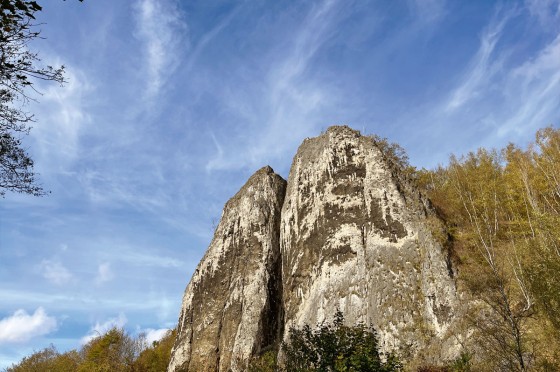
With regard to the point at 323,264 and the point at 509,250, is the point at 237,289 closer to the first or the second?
the point at 323,264

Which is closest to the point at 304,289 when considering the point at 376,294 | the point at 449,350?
the point at 376,294

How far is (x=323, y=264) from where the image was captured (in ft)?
115

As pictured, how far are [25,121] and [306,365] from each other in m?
12.2

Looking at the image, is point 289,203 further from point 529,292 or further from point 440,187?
point 529,292

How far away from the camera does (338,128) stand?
4253 cm

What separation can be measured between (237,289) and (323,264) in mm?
11369

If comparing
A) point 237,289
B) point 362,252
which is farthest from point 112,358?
point 362,252

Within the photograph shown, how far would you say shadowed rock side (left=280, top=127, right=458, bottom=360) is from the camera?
89.1 ft

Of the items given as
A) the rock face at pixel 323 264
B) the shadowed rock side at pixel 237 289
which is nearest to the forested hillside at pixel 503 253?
the rock face at pixel 323 264

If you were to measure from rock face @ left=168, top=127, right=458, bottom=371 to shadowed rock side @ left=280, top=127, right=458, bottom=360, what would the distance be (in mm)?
88

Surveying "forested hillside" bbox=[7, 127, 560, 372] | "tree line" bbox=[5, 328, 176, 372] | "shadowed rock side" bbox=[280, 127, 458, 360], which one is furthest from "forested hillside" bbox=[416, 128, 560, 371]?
"tree line" bbox=[5, 328, 176, 372]

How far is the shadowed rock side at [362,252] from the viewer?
27172 millimetres

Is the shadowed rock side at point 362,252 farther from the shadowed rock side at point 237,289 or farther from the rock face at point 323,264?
the shadowed rock side at point 237,289

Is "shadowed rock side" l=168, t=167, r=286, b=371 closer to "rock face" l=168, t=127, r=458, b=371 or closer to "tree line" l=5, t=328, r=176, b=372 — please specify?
"rock face" l=168, t=127, r=458, b=371
